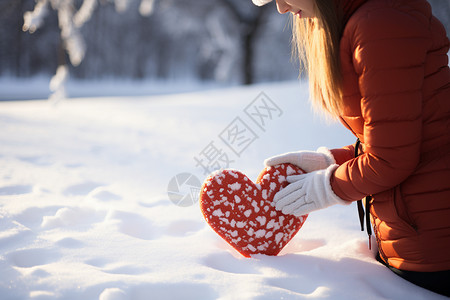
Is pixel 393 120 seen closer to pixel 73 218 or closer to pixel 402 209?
pixel 402 209

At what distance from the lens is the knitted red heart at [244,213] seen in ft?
4.46

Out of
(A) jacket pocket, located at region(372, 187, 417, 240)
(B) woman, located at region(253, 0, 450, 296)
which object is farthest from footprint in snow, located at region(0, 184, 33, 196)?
(A) jacket pocket, located at region(372, 187, 417, 240)

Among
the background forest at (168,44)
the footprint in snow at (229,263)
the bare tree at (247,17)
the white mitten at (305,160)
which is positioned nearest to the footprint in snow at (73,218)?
the footprint in snow at (229,263)

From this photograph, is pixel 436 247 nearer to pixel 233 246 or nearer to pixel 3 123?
pixel 233 246

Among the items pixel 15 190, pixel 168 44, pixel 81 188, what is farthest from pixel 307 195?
pixel 168 44

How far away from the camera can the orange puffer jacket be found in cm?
105

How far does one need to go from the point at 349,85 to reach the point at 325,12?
25 centimetres

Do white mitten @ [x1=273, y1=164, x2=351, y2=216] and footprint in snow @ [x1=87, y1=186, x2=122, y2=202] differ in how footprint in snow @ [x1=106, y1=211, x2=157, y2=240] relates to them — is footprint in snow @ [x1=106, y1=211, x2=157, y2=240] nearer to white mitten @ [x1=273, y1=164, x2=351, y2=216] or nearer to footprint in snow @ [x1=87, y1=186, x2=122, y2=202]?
footprint in snow @ [x1=87, y1=186, x2=122, y2=202]

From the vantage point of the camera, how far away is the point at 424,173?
1141 mm

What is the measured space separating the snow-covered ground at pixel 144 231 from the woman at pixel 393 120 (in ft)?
0.56

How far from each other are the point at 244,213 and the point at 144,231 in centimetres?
52

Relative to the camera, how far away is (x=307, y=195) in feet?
4.21

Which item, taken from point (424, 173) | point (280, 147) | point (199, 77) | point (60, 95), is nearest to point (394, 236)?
point (424, 173)

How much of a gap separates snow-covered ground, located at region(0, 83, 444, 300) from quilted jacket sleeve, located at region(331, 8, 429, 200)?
1.45 ft
